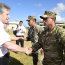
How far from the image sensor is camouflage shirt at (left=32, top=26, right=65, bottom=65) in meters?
7.11

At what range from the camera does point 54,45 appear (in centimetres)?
725

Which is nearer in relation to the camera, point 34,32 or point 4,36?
point 4,36

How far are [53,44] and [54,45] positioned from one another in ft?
0.11

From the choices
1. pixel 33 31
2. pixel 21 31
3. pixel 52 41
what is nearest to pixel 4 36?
pixel 52 41

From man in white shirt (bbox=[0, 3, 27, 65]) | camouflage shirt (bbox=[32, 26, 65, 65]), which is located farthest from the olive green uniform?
man in white shirt (bbox=[0, 3, 27, 65])

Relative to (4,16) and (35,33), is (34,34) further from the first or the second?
(4,16)

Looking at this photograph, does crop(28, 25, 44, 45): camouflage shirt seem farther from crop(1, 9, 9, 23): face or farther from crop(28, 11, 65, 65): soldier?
crop(1, 9, 9, 23): face

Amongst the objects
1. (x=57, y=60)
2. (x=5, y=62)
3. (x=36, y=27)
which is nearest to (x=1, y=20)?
(x=5, y=62)

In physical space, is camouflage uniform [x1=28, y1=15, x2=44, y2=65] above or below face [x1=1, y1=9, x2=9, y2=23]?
below

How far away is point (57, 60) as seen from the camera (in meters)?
7.34

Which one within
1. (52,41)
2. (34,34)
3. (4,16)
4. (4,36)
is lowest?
(34,34)

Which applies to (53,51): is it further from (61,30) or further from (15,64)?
(15,64)

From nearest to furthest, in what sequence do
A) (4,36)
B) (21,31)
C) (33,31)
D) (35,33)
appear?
(4,36) → (35,33) → (33,31) → (21,31)

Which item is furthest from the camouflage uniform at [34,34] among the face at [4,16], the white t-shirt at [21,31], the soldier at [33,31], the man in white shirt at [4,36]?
the white t-shirt at [21,31]
